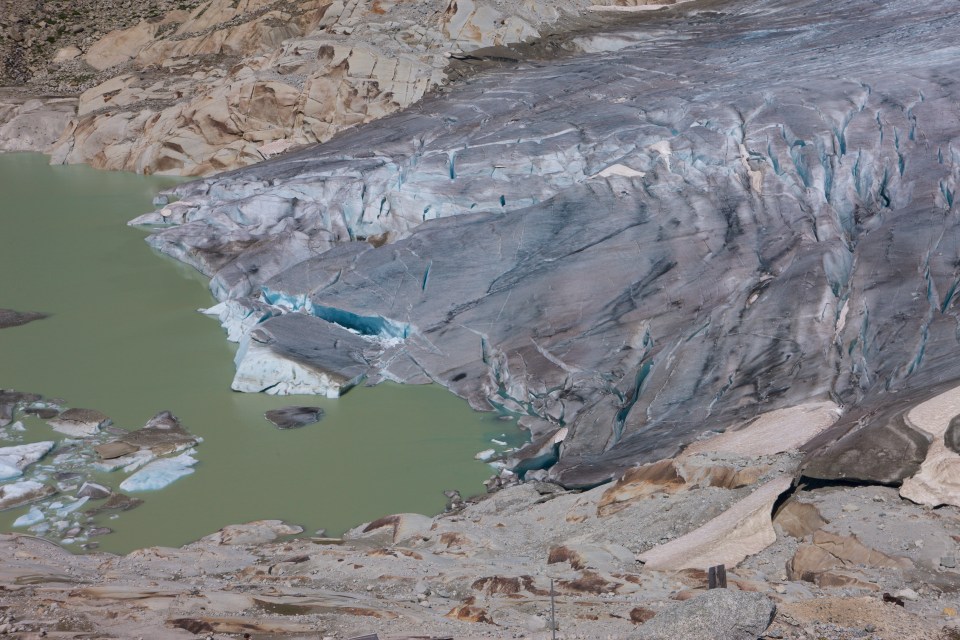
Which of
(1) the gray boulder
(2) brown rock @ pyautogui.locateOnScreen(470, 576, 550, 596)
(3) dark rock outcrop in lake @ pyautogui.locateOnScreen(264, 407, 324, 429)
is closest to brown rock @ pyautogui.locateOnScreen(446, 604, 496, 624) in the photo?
(2) brown rock @ pyautogui.locateOnScreen(470, 576, 550, 596)

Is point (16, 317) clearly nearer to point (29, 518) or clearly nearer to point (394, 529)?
point (29, 518)

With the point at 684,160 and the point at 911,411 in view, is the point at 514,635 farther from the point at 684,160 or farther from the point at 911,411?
the point at 684,160

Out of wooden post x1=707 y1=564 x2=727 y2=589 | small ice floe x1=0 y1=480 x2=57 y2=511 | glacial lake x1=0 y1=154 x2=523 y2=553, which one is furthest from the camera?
glacial lake x1=0 y1=154 x2=523 y2=553

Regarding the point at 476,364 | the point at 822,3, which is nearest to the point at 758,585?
the point at 476,364

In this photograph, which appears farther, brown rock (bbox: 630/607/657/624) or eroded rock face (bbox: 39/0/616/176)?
eroded rock face (bbox: 39/0/616/176)

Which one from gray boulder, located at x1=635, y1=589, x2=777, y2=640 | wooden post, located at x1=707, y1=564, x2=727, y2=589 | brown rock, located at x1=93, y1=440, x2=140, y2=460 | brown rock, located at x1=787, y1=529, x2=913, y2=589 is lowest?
brown rock, located at x1=93, y1=440, x2=140, y2=460

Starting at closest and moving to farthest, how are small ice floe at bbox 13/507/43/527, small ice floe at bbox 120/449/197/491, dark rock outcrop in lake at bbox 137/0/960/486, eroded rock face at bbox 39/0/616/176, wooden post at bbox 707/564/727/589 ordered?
1. wooden post at bbox 707/564/727/589
2. small ice floe at bbox 13/507/43/527
3. small ice floe at bbox 120/449/197/491
4. dark rock outcrop in lake at bbox 137/0/960/486
5. eroded rock face at bbox 39/0/616/176

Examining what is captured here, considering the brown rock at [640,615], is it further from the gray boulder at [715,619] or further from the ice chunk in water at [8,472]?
the ice chunk in water at [8,472]

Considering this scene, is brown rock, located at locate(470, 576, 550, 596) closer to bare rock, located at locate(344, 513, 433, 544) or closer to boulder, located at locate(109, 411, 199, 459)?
bare rock, located at locate(344, 513, 433, 544)

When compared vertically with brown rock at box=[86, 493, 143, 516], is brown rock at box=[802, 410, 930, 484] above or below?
above
